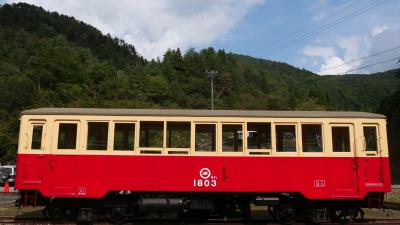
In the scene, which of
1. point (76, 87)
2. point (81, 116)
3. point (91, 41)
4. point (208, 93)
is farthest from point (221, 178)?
point (91, 41)

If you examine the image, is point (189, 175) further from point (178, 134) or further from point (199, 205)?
point (178, 134)

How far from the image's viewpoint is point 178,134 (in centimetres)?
1280

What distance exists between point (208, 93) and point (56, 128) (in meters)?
112

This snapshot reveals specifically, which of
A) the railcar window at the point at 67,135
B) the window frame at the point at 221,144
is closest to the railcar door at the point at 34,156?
the railcar window at the point at 67,135

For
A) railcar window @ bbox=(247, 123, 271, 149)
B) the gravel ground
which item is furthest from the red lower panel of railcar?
the gravel ground

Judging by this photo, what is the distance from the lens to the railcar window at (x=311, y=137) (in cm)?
1280

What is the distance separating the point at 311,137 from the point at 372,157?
6.41ft

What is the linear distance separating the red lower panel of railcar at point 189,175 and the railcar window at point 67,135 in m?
Answer: 0.36

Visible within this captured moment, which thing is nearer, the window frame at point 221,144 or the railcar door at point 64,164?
the railcar door at point 64,164

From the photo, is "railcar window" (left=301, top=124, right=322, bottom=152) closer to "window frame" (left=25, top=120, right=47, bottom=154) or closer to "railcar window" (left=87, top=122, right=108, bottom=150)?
"railcar window" (left=87, top=122, right=108, bottom=150)

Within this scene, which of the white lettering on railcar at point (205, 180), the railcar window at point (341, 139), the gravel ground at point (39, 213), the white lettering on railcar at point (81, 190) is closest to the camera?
the white lettering on railcar at point (81, 190)

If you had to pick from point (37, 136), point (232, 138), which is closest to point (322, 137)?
point (232, 138)

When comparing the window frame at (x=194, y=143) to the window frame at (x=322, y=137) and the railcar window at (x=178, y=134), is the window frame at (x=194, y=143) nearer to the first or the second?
the railcar window at (x=178, y=134)

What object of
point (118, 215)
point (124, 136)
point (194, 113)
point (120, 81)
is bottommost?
point (118, 215)
